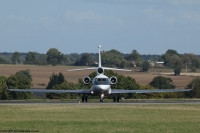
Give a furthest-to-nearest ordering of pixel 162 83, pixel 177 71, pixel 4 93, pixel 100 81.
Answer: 1. pixel 177 71
2. pixel 162 83
3. pixel 4 93
4. pixel 100 81

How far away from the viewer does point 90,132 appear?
28.3m

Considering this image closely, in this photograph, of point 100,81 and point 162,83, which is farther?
point 162,83

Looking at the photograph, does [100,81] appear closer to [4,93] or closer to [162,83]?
[4,93]

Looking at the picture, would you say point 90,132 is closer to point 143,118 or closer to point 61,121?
point 61,121

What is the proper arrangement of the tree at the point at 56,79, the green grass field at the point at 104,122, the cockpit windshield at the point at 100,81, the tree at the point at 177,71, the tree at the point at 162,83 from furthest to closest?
the tree at the point at 177,71 < the tree at the point at 56,79 < the tree at the point at 162,83 < the cockpit windshield at the point at 100,81 < the green grass field at the point at 104,122

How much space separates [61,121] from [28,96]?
168ft

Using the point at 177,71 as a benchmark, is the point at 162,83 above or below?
below

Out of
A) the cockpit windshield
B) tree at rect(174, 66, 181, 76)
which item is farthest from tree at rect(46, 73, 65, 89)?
the cockpit windshield

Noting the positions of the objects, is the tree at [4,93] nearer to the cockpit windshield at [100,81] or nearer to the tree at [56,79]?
the cockpit windshield at [100,81]

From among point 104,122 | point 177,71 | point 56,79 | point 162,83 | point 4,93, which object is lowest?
point 104,122

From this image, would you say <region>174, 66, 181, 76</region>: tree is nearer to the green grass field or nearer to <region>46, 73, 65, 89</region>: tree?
<region>46, 73, 65, 89</region>: tree

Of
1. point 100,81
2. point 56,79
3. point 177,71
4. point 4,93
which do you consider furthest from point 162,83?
point 100,81

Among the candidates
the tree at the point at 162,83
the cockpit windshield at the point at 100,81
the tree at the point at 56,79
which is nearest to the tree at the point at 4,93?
the cockpit windshield at the point at 100,81

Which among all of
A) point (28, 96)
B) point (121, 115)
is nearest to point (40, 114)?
point (121, 115)
